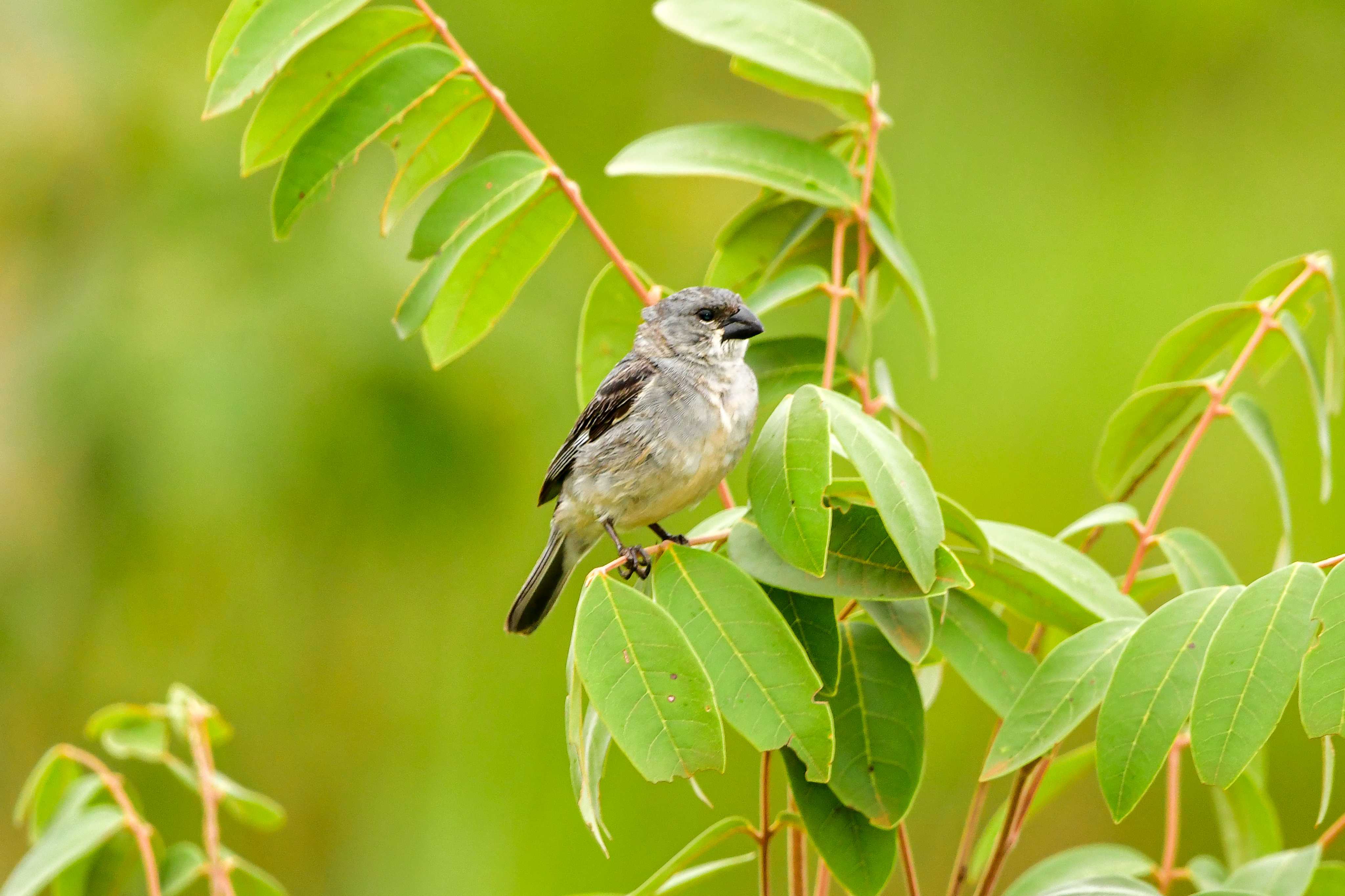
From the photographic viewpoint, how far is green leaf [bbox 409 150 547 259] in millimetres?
2064

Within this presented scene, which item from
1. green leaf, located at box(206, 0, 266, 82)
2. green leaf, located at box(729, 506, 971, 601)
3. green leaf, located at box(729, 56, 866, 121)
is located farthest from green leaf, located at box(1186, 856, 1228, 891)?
green leaf, located at box(206, 0, 266, 82)

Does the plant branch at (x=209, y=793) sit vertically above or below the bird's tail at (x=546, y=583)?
above

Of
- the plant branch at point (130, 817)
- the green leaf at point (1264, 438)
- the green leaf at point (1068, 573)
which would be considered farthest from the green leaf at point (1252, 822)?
the plant branch at point (130, 817)

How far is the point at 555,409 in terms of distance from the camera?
16.4 feet

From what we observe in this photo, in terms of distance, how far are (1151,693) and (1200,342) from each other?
99cm

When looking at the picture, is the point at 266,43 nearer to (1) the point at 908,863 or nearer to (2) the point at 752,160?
(2) the point at 752,160

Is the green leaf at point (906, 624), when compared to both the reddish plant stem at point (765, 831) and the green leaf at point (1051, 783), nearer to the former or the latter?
the reddish plant stem at point (765, 831)

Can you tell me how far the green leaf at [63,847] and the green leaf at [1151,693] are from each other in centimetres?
169

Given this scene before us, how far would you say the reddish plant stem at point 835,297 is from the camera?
190 centimetres

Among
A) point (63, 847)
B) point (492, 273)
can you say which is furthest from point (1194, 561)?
point (63, 847)

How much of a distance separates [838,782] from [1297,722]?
3.24m

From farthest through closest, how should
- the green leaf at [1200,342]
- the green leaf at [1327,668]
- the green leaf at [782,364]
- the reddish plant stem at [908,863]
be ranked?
the green leaf at [782,364], the green leaf at [1200,342], the reddish plant stem at [908,863], the green leaf at [1327,668]

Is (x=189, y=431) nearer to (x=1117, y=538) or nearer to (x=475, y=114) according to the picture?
(x=475, y=114)

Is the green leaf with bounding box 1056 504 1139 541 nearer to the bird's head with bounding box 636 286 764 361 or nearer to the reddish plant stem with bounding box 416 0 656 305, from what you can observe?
the bird's head with bounding box 636 286 764 361
